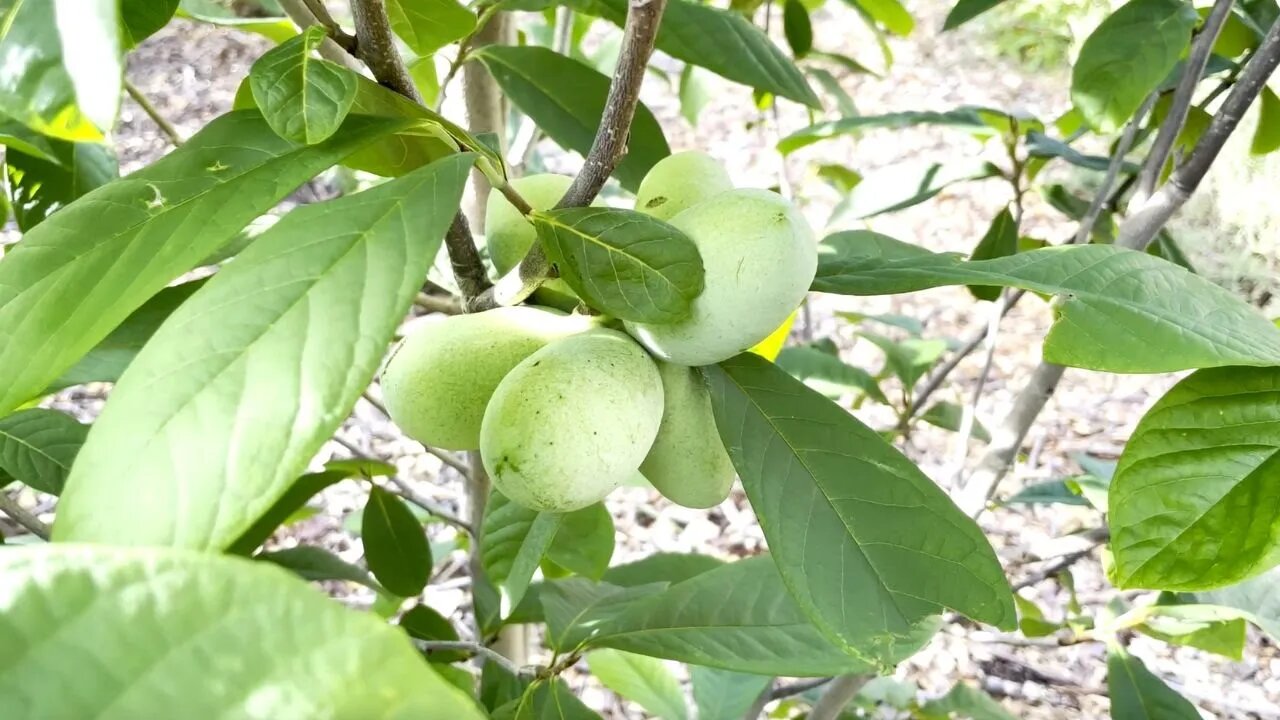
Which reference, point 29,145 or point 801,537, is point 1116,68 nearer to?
point 801,537

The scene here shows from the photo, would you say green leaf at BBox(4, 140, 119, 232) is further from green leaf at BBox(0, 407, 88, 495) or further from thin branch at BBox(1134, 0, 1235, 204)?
thin branch at BBox(1134, 0, 1235, 204)

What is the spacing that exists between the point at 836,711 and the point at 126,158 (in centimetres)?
307

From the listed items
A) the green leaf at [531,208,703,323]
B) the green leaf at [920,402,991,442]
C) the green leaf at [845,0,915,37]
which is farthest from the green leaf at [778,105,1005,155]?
the green leaf at [531,208,703,323]

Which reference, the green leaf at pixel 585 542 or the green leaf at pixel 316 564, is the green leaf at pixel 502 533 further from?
the green leaf at pixel 316 564

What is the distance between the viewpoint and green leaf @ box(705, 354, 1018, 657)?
54 cm

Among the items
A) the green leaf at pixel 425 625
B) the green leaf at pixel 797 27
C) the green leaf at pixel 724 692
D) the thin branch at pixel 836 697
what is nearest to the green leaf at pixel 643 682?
the green leaf at pixel 724 692

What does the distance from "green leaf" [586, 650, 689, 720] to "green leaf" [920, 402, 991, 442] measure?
26.1 inches

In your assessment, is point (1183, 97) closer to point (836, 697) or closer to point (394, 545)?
point (836, 697)

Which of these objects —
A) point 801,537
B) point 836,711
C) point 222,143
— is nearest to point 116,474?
point 222,143

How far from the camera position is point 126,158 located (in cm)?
301

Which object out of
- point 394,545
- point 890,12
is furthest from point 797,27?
point 394,545

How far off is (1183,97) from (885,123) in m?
0.41

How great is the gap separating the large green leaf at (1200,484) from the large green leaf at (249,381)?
1.58 ft

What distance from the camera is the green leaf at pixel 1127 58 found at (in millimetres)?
990
